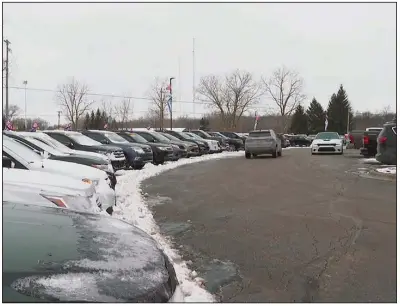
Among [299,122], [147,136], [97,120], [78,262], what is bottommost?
[78,262]

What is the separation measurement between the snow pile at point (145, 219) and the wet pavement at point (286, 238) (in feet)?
0.47

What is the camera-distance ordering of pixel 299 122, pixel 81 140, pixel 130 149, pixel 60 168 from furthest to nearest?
pixel 299 122, pixel 130 149, pixel 81 140, pixel 60 168

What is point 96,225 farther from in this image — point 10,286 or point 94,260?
point 10,286

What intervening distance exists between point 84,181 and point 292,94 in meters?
78.1

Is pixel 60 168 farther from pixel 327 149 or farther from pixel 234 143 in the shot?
pixel 234 143

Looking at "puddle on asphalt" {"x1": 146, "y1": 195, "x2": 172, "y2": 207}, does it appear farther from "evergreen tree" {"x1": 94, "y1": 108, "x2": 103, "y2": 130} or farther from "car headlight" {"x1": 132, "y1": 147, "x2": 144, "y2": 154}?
"evergreen tree" {"x1": 94, "y1": 108, "x2": 103, "y2": 130}

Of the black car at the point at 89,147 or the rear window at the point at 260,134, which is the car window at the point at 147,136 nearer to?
the rear window at the point at 260,134

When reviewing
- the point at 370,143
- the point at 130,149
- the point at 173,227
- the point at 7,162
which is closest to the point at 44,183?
the point at 7,162

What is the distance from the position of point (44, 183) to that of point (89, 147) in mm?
9128

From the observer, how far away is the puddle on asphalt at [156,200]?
29.7 feet

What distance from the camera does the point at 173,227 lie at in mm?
6805

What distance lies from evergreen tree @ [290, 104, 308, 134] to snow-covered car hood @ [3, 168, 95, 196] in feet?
272

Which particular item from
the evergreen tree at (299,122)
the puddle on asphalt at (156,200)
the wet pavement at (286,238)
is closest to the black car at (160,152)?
the wet pavement at (286,238)

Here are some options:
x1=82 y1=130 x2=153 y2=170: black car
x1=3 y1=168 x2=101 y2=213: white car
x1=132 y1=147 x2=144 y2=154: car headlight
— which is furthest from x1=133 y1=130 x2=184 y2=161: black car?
x1=3 y1=168 x2=101 y2=213: white car
